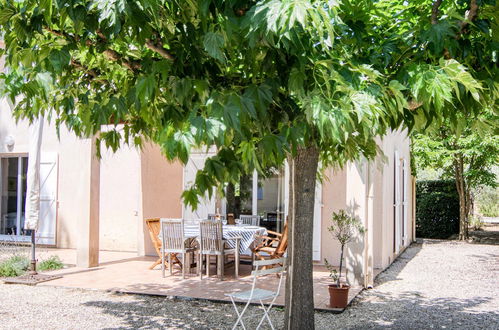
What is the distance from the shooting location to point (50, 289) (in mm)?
7277

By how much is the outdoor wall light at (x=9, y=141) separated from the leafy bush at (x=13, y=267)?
15.3 ft

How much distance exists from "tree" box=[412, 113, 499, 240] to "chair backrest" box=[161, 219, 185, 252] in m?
7.61

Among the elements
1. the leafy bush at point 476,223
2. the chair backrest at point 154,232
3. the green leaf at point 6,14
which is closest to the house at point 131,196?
the chair backrest at point 154,232

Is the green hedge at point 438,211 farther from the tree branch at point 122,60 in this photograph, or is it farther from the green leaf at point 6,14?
the green leaf at point 6,14

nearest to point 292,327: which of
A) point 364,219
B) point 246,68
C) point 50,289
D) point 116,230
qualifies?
point 246,68

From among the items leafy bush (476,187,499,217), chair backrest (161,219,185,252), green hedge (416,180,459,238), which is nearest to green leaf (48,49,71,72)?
chair backrest (161,219,185,252)

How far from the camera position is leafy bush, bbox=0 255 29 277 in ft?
27.0

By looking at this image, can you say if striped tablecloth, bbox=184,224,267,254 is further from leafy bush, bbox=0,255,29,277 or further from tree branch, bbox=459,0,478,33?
tree branch, bbox=459,0,478,33

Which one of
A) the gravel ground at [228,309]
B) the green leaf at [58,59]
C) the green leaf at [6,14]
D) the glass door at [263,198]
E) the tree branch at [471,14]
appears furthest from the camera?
the glass door at [263,198]

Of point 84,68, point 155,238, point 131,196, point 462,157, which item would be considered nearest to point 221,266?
point 155,238

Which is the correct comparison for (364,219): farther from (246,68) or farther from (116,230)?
(116,230)

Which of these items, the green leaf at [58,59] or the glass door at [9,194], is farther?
the glass door at [9,194]

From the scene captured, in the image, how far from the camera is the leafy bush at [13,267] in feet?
27.0

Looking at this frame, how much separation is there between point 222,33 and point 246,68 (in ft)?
2.16
